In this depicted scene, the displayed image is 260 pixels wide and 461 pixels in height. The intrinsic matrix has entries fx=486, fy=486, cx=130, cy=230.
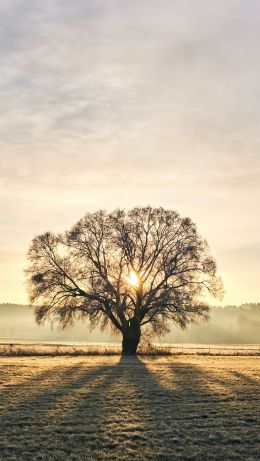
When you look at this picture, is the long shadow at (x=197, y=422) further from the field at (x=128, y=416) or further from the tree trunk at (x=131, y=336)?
the tree trunk at (x=131, y=336)

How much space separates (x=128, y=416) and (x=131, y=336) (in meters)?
30.6

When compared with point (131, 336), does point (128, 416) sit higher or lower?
lower

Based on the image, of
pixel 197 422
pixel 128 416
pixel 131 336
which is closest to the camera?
pixel 197 422

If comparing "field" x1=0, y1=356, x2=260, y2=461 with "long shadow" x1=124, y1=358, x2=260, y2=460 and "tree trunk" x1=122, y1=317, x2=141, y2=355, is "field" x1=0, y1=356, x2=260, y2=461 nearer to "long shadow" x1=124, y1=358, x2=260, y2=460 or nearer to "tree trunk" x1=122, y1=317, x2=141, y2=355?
"long shadow" x1=124, y1=358, x2=260, y2=460

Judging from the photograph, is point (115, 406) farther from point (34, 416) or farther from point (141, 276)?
point (141, 276)

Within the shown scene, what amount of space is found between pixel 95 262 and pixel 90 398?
27.9 metres

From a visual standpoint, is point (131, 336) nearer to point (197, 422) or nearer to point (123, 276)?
point (123, 276)

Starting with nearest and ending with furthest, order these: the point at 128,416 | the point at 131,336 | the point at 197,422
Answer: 1. the point at 197,422
2. the point at 128,416
3. the point at 131,336

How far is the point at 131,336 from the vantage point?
49.2 m

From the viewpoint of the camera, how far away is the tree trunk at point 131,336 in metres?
49.0

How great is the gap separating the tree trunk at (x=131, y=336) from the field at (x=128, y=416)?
17318 millimetres

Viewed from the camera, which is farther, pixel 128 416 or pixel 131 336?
pixel 131 336

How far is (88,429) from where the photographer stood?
660 inches

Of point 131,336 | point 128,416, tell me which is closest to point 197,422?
point 128,416
